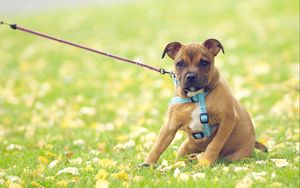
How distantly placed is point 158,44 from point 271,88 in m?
6.39

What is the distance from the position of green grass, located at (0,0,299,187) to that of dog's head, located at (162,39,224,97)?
800 mm

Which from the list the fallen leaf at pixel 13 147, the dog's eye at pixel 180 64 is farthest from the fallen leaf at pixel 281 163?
the fallen leaf at pixel 13 147

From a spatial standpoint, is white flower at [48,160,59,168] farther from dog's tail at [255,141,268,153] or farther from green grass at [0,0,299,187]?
dog's tail at [255,141,268,153]

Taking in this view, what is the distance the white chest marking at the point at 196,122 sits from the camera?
584 cm

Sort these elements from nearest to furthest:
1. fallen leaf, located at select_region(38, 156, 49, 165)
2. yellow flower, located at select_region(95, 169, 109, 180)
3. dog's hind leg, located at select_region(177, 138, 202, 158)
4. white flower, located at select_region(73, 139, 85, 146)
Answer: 1. yellow flower, located at select_region(95, 169, 109, 180)
2. dog's hind leg, located at select_region(177, 138, 202, 158)
3. fallen leaf, located at select_region(38, 156, 49, 165)
4. white flower, located at select_region(73, 139, 85, 146)

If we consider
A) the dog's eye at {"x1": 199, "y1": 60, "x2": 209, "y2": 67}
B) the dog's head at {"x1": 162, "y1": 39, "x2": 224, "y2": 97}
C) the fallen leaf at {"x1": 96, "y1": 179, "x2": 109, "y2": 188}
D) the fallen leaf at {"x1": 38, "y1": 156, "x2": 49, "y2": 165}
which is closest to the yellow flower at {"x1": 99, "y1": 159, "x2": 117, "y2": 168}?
the fallen leaf at {"x1": 38, "y1": 156, "x2": 49, "y2": 165}

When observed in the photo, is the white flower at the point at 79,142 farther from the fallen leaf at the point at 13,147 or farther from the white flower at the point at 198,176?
the white flower at the point at 198,176

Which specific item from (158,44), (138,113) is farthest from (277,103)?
(158,44)

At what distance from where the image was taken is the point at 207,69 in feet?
18.9

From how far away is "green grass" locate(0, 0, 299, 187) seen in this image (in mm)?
6016

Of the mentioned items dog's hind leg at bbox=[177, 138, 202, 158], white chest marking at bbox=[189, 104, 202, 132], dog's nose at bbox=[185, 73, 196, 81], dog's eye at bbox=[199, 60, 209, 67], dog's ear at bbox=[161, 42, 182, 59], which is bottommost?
dog's hind leg at bbox=[177, 138, 202, 158]

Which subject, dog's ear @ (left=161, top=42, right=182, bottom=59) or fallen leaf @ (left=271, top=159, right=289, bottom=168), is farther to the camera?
dog's ear @ (left=161, top=42, right=182, bottom=59)

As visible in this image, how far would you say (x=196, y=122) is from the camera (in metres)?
5.90

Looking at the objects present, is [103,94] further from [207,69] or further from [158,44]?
[207,69]
